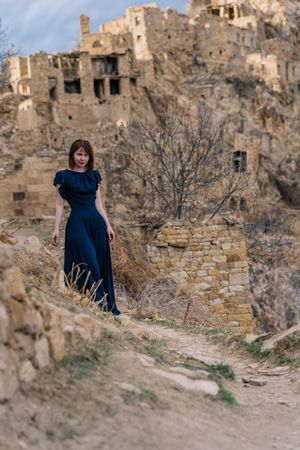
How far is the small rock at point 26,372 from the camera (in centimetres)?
379

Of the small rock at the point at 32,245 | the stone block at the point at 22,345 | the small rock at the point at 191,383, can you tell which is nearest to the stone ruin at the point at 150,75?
the small rock at the point at 32,245

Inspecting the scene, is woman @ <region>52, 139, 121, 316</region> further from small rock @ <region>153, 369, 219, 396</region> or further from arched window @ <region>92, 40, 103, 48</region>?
arched window @ <region>92, 40, 103, 48</region>

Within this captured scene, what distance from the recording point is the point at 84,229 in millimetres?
7031

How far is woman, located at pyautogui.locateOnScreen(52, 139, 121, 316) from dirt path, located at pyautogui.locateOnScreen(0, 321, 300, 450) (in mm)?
1684

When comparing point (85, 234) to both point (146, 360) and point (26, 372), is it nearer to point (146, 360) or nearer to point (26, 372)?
point (146, 360)

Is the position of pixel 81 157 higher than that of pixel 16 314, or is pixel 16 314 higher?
pixel 81 157

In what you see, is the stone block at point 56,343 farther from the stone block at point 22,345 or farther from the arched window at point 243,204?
the arched window at point 243,204

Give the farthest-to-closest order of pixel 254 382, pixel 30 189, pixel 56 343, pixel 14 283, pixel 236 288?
pixel 30 189, pixel 236 288, pixel 254 382, pixel 56 343, pixel 14 283

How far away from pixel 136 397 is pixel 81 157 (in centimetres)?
323

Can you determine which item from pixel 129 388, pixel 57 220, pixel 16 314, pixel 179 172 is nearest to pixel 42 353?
pixel 16 314

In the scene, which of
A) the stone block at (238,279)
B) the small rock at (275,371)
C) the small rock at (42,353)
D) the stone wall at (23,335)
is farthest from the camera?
the stone block at (238,279)

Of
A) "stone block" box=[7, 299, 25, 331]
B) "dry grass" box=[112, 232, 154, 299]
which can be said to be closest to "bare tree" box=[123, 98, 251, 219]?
"dry grass" box=[112, 232, 154, 299]

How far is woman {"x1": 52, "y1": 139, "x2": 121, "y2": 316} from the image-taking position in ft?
22.9

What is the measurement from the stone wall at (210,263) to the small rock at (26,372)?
6808mm
